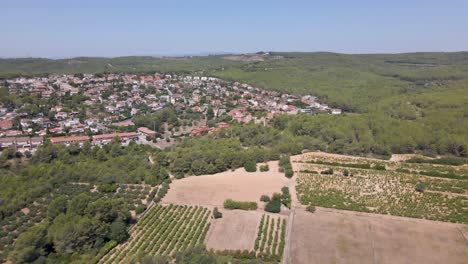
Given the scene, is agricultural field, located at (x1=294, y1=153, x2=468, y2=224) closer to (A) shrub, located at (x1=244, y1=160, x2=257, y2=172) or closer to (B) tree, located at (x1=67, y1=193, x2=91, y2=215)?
(A) shrub, located at (x1=244, y1=160, x2=257, y2=172)

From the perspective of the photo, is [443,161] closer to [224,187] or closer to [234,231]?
[224,187]

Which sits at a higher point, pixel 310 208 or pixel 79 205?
pixel 79 205

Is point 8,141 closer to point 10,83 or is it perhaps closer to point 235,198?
point 235,198

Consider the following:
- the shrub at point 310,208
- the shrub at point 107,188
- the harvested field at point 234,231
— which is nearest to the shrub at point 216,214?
the harvested field at point 234,231

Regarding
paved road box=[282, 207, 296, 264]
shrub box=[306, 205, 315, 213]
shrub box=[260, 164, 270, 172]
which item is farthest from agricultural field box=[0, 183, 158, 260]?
shrub box=[306, 205, 315, 213]

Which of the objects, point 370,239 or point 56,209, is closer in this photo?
point 370,239

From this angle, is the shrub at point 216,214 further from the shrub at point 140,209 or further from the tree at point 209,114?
the tree at point 209,114

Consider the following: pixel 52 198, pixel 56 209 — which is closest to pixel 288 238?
pixel 56 209
